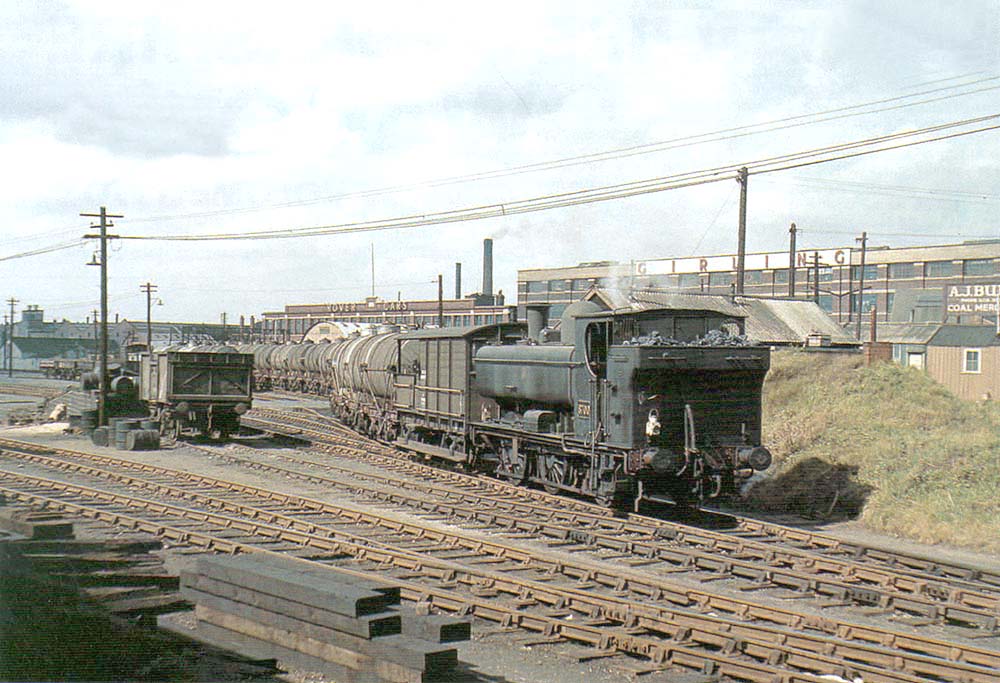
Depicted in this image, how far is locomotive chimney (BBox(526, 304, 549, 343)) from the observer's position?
1845cm

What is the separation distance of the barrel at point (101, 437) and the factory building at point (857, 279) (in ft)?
119

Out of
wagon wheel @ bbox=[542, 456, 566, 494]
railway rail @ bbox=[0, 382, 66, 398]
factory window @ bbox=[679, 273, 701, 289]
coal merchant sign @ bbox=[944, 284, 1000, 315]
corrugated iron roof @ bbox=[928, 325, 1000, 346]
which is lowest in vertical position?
railway rail @ bbox=[0, 382, 66, 398]

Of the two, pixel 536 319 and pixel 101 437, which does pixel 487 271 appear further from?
pixel 536 319

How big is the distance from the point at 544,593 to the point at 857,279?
71.0 m

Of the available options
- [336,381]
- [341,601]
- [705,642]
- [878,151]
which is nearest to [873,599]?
[705,642]

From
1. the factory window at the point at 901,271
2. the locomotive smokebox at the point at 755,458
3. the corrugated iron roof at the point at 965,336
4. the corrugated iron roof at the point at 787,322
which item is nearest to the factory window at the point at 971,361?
the corrugated iron roof at the point at 965,336

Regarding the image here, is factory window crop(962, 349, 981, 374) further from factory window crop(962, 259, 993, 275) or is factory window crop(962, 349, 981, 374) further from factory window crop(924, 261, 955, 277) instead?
factory window crop(924, 261, 955, 277)

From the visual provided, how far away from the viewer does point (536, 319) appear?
18.5 meters

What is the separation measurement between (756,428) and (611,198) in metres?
11.0

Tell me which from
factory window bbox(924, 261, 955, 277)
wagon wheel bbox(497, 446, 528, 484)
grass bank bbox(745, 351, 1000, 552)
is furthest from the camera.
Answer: factory window bbox(924, 261, 955, 277)

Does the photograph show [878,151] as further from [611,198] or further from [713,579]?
[713,579]

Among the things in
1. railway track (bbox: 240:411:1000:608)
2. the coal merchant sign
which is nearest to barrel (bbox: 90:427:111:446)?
railway track (bbox: 240:411:1000:608)

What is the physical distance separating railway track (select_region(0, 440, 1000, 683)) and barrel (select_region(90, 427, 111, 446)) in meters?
9.16

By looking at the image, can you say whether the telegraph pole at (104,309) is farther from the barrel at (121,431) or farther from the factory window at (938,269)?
the factory window at (938,269)
